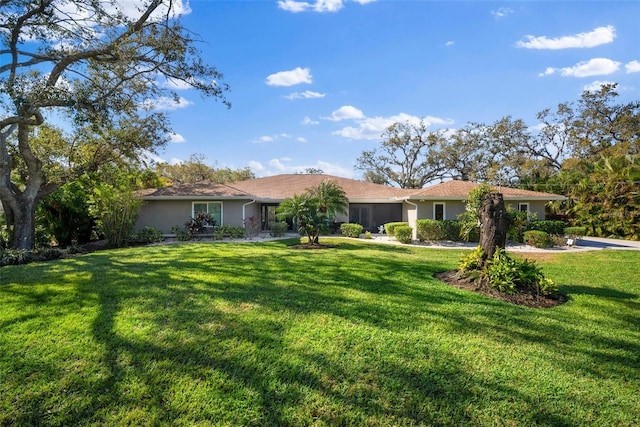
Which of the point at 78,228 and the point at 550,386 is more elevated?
the point at 78,228

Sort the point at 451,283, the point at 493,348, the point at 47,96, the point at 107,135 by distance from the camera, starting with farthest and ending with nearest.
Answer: the point at 107,135 < the point at 47,96 < the point at 451,283 < the point at 493,348

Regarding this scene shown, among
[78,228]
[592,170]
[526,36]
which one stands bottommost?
[78,228]

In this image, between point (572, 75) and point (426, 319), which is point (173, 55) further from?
point (572, 75)

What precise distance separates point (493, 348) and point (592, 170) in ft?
86.6

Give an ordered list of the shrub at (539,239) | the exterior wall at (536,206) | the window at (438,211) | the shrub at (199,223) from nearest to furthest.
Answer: the shrub at (539,239)
the shrub at (199,223)
the window at (438,211)
the exterior wall at (536,206)

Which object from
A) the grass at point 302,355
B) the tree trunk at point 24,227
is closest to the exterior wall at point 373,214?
the grass at point 302,355

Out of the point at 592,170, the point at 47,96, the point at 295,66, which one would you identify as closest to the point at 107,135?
the point at 47,96

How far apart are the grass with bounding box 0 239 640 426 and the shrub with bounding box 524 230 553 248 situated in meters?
9.99

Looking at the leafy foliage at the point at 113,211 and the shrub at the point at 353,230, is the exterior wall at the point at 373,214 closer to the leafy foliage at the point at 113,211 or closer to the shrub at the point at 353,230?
the shrub at the point at 353,230

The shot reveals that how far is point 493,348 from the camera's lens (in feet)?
14.0

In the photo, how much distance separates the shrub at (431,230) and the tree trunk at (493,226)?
10.1m

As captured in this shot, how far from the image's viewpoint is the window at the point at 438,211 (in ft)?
63.5

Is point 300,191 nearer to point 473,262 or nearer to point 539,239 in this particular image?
point 539,239

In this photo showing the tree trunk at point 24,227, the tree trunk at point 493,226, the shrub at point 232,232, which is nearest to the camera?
the tree trunk at point 493,226
